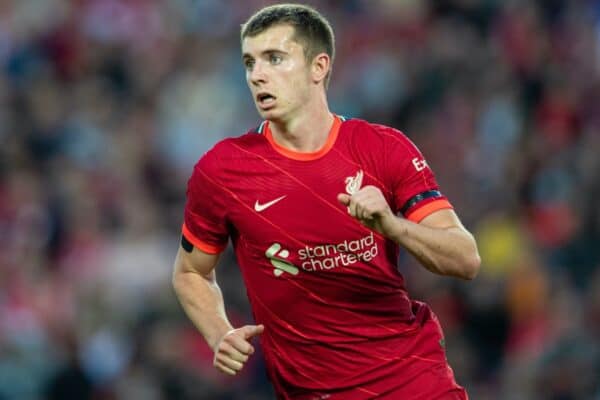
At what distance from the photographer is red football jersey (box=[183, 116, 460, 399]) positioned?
19.4 ft

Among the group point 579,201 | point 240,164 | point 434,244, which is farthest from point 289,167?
point 579,201

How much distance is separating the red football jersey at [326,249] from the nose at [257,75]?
306mm

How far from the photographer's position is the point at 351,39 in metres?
14.8

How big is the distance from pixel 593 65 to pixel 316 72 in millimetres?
8220

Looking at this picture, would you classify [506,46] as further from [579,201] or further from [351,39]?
[579,201]

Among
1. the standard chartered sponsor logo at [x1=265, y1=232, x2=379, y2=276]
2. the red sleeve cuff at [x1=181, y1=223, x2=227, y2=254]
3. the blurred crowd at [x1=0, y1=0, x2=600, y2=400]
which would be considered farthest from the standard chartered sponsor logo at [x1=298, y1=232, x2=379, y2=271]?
the blurred crowd at [x1=0, y1=0, x2=600, y2=400]

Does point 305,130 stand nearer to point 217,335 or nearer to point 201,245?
point 201,245

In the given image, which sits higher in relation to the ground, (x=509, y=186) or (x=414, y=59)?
(x=414, y=59)

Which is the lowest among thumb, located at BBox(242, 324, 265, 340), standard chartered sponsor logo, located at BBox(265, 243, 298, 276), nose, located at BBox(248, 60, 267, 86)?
thumb, located at BBox(242, 324, 265, 340)

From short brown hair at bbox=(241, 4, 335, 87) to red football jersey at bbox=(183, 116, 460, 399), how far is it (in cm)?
32

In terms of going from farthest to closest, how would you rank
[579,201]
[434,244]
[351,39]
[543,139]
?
[351,39], [543,139], [579,201], [434,244]

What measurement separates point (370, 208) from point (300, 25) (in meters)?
1.12

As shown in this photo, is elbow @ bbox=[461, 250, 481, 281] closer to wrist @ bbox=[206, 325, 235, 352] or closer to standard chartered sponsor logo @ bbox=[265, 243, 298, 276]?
standard chartered sponsor logo @ bbox=[265, 243, 298, 276]

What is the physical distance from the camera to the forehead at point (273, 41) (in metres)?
5.96
